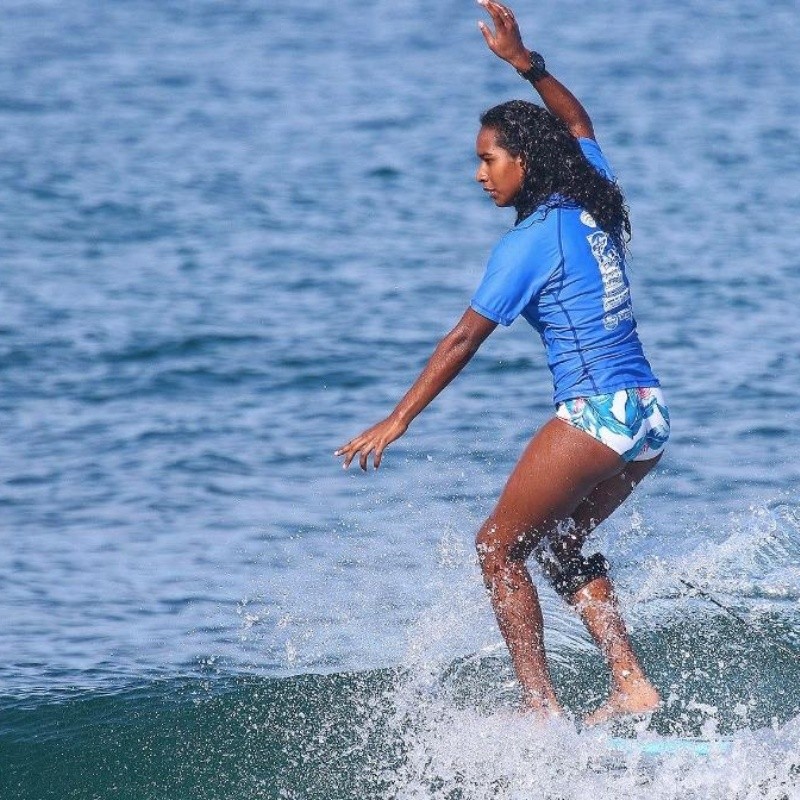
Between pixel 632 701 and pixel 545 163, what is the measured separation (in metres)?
2.13

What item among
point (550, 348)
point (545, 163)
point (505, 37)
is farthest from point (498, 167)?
point (505, 37)

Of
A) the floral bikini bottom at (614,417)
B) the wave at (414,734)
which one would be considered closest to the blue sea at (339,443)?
the wave at (414,734)

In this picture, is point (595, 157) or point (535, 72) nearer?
point (595, 157)

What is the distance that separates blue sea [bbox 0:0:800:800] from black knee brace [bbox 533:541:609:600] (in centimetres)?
58

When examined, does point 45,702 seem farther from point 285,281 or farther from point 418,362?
point 285,281

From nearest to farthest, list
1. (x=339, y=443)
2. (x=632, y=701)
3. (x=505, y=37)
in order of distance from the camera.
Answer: (x=632, y=701)
(x=505, y=37)
(x=339, y=443)

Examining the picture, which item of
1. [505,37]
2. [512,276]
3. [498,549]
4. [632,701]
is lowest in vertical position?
[632,701]

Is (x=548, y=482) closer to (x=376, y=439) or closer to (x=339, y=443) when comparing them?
(x=376, y=439)

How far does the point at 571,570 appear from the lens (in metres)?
6.55

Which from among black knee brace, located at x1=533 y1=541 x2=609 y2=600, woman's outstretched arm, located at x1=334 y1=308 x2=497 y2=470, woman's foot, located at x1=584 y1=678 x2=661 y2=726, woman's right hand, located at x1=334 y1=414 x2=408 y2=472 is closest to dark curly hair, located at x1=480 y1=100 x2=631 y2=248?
woman's outstretched arm, located at x1=334 y1=308 x2=497 y2=470

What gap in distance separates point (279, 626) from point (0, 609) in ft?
5.20

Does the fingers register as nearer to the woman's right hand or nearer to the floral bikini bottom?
the floral bikini bottom

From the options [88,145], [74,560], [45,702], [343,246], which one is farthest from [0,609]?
[88,145]

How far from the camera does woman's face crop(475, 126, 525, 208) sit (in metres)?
6.04
